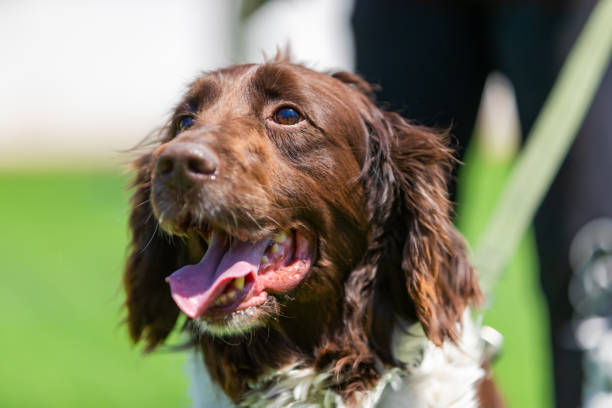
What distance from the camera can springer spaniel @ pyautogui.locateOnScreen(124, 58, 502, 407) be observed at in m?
2.24

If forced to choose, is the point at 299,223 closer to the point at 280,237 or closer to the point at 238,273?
the point at 280,237

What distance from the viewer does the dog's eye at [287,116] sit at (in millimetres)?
2350

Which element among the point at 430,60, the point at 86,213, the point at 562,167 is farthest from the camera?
the point at 86,213

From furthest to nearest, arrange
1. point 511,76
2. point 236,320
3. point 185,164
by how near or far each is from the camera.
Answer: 1. point 511,76
2. point 236,320
3. point 185,164

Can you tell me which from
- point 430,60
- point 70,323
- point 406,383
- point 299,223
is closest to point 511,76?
point 430,60

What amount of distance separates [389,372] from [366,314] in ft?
0.66

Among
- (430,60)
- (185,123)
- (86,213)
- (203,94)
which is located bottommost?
(86,213)

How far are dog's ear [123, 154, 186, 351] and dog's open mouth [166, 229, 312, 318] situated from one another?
45cm

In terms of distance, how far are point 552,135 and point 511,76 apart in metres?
0.37

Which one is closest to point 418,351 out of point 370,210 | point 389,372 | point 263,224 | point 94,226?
point 389,372

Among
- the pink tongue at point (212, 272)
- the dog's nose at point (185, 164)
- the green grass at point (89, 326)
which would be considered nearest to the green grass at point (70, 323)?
the green grass at point (89, 326)

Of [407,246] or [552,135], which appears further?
[552,135]

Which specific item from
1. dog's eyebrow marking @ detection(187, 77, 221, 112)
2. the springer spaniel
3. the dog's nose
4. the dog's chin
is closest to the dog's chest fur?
the springer spaniel

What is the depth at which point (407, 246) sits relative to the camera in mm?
2424
